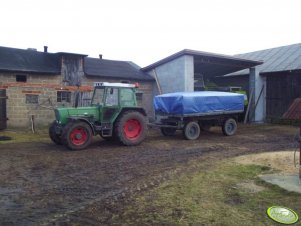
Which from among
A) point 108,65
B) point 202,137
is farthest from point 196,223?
point 108,65

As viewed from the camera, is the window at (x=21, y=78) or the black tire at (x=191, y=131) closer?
the black tire at (x=191, y=131)

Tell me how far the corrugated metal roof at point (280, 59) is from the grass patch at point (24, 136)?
14.0 meters

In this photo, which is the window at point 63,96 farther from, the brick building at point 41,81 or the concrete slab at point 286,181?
the concrete slab at point 286,181

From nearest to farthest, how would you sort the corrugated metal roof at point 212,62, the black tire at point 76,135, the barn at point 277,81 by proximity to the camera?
1. the black tire at point 76,135
2. the corrugated metal roof at point 212,62
3. the barn at point 277,81

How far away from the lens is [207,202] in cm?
527

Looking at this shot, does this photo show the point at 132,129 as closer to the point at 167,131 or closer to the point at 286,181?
the point at 167,131

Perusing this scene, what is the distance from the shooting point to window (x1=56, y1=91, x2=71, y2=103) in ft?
56.7

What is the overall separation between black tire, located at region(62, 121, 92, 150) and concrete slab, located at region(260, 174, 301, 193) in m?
5.93

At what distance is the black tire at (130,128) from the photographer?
1100cm

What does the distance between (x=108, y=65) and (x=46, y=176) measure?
14365 mm

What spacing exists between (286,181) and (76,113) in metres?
7.01

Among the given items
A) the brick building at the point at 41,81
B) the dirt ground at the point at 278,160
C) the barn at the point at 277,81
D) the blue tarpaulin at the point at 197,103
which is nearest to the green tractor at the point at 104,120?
the blue tarpaulin at the point at 197,103

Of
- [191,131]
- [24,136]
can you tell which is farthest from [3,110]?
[191,131]

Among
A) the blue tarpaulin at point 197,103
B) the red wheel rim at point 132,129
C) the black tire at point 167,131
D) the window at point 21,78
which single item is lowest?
the black tire at point 167,131
